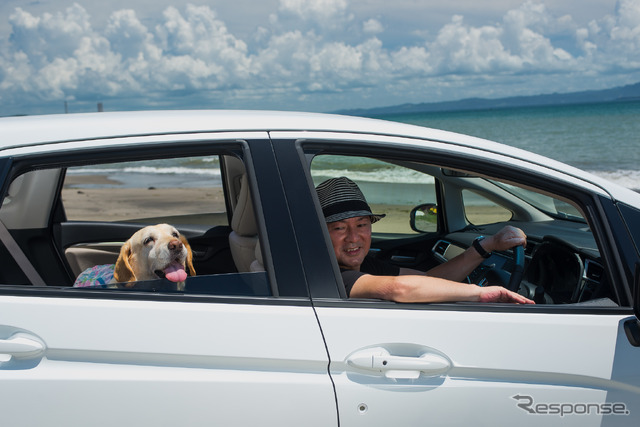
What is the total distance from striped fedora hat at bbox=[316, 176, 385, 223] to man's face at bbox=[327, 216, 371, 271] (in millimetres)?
43

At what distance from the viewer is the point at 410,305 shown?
1907mm

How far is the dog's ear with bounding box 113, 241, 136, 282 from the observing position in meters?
2.61

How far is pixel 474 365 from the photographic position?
6.01 ft

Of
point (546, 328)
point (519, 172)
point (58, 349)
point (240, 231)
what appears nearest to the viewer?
point (58, 349)

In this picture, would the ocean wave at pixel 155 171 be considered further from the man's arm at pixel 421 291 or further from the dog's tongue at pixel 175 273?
the man's arm at pixel 421 291

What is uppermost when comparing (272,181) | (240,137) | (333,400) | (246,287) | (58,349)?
(240,137)

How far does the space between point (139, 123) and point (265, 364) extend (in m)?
0.85

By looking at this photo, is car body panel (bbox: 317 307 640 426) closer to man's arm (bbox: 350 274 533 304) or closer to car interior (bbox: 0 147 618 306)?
man's arm (bbox: 350 274 533 304)

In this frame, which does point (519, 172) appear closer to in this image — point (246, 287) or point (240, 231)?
point (246, 287)

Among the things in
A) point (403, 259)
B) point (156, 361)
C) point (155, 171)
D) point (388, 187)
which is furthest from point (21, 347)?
point (155, 171)

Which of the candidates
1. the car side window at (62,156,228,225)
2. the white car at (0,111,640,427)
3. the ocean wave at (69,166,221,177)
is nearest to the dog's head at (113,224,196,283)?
the white car at (0,111,640,427)

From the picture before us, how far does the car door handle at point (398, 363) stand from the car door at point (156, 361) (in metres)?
0.11

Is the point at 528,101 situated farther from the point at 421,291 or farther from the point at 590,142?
the point at 421,291

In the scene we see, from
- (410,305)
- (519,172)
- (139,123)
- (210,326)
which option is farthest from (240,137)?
(519,172)
